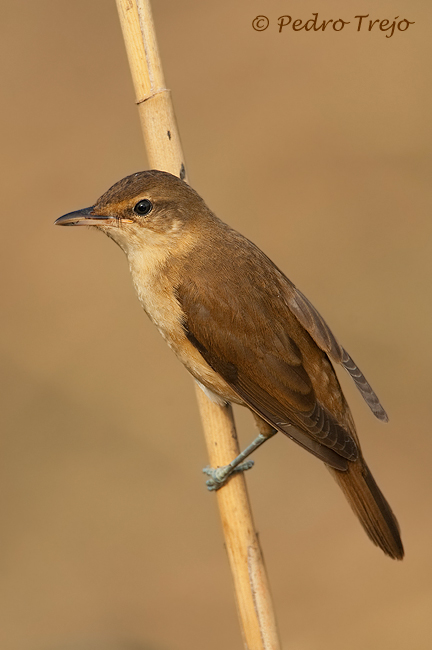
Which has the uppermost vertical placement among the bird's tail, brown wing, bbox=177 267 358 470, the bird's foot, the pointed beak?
the pointed beak

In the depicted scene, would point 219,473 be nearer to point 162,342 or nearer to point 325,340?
point 325,340

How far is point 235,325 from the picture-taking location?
3521mm

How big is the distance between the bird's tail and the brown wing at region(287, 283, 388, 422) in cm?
30

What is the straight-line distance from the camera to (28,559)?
20.0ft

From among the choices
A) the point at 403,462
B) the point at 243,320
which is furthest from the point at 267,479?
the point at 243,320

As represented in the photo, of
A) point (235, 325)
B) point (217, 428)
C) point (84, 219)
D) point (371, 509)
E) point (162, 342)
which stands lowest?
point (371, 509)

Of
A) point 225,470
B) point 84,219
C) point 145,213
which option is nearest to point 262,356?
point 225,470

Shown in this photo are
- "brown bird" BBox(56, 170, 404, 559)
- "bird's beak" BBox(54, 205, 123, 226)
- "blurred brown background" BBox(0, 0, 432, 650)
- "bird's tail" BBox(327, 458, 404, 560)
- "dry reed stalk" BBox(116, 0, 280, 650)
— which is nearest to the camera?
"dry reed stalk" BBox(116, 0, 280, 650)

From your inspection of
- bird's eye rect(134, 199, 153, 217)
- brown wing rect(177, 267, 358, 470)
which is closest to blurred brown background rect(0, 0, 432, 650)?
brown wing rect(177, 267, 358, 470)

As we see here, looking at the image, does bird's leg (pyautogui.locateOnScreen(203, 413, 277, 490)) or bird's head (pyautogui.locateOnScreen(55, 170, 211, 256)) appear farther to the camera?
bird's leg (pyautogui.locateOnScreen(203, 413, 277, 490))

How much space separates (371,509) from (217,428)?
0.84 metres

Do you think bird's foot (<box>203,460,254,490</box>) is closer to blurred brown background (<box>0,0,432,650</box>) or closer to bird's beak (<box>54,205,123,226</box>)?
bird's beak (<box>54,205,123,226</box>)

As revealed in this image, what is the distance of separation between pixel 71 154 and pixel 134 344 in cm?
190

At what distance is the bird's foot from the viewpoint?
3.56 m
